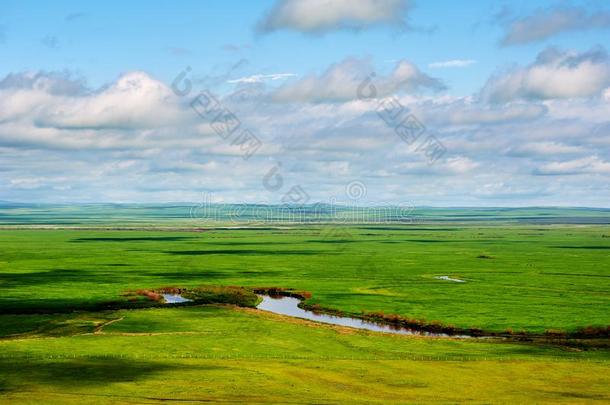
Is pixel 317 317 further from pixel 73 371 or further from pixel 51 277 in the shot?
pixel 51 277

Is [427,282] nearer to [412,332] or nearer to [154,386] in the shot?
[412,332]

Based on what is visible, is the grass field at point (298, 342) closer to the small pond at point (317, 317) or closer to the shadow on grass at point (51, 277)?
the shadow on grass at point (51, 277)

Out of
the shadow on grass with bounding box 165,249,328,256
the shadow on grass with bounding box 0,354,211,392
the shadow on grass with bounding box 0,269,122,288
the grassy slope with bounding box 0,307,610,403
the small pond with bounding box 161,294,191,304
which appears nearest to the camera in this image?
the grassy slope with bounding box 0,307,610,403

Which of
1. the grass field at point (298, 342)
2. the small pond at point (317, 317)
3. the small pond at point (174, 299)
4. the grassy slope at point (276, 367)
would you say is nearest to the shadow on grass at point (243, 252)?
the grass field at point (298, 342)

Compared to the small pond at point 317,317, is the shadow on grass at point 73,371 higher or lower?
higher

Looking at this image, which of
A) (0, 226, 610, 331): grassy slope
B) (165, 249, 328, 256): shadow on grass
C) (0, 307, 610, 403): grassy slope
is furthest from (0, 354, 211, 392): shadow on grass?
(165, 249, 328, 256): shadow on grass

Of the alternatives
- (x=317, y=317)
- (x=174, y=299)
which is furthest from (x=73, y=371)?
(x=174, y=299)

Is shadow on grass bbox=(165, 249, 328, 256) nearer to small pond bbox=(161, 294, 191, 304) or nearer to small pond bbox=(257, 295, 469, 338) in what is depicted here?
small pond bbox=(161, 294, 191, 304)
